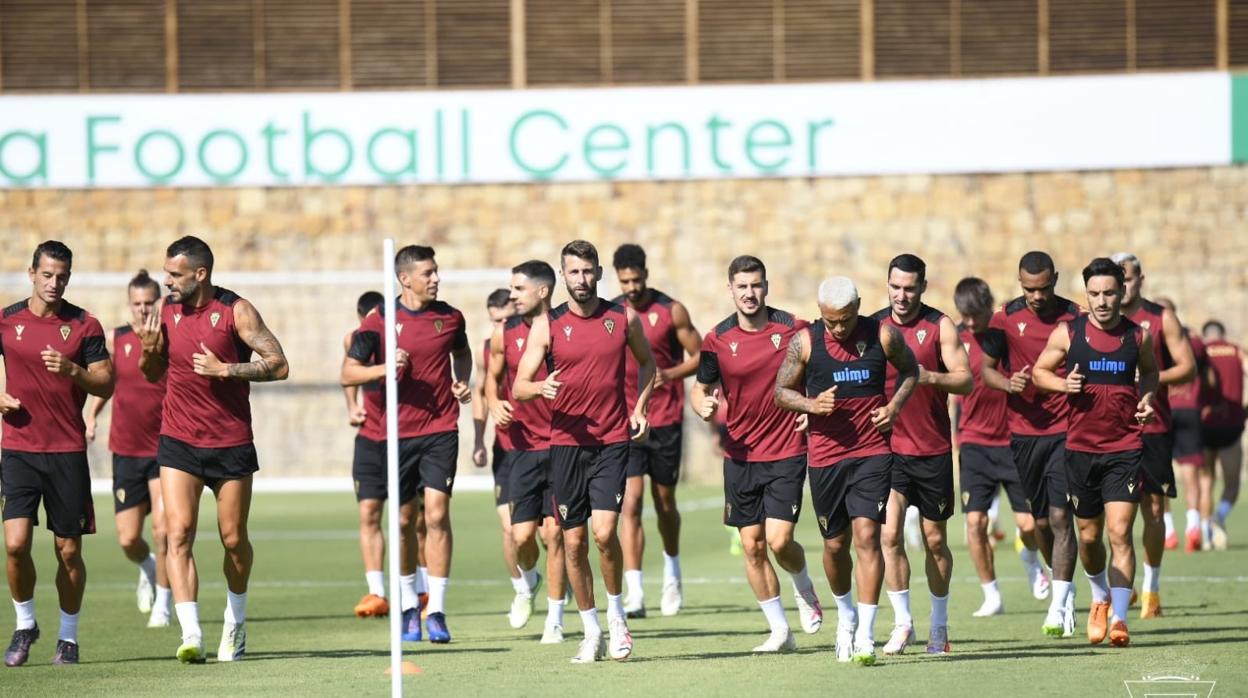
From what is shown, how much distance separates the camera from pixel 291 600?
50.3 ft

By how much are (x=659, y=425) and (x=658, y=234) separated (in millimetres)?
15420

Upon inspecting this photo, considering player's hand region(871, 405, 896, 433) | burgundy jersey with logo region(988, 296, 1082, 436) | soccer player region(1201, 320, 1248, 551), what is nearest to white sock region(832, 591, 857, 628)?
player's hand region(871, 405, 896, 433)

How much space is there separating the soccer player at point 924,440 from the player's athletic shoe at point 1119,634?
37.1 inches

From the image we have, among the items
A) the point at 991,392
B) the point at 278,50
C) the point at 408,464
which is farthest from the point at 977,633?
the point at 278,50

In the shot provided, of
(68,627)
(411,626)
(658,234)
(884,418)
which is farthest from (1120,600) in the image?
(658,234)

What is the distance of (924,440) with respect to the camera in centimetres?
1168

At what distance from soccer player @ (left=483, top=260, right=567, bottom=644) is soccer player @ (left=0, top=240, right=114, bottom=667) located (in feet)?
8.17

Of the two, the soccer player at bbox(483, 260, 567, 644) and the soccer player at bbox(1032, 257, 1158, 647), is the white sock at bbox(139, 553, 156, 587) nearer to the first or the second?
the soccer player at bbox(483, 260, 567, 644)

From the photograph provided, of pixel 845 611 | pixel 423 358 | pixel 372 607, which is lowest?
pixel 372 607

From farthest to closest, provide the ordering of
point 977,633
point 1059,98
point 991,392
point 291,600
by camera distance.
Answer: point 1059,98, point 291,600, point 991,392, point 977,633

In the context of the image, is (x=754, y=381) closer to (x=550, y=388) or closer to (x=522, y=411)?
(x=550, y=388)

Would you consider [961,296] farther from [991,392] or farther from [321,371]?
[321,371]

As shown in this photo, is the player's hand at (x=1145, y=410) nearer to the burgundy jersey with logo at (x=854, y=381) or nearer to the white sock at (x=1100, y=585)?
the white sock at (x=1100, y=585)

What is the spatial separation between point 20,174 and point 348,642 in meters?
19.2
